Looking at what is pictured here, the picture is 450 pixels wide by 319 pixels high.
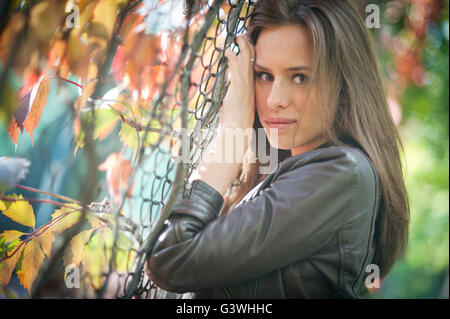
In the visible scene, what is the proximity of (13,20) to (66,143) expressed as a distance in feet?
0.89

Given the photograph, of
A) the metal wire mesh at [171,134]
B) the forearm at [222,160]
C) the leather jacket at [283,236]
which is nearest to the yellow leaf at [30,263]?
the metal wire mesh at [171,134]

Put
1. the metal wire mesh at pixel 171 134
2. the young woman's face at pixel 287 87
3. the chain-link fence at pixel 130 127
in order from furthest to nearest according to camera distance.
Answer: the young woman's face at pixel 287 87 → the chain-link fence at pixel 130 127 → the metal wire mesh at pixel 171 134

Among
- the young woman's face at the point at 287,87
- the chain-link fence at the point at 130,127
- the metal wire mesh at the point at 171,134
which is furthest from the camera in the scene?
the young woman's face at the point at 287,87

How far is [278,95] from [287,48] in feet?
0.37

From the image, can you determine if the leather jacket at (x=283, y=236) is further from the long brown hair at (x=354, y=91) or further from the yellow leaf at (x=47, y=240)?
the yellow leaf at (x=47, y=240)

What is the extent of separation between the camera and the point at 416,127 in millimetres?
2152

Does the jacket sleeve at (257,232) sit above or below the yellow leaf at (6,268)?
above

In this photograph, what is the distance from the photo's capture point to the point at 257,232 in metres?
0.71

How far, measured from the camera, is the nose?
87 cm

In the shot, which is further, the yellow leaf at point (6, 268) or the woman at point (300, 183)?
the yellow leaf at point (6, 268)

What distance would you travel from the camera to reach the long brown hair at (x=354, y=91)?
0.85m

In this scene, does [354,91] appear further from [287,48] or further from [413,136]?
[413,136]
